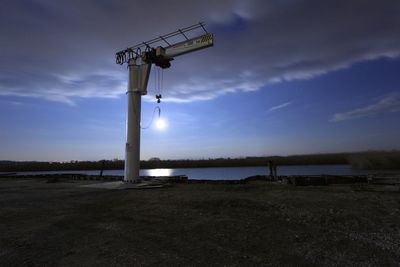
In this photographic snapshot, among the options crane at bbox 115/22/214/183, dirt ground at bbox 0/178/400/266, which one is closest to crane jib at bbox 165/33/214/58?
crane at bbox 115/22/214/183

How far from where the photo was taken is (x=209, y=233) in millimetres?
6664

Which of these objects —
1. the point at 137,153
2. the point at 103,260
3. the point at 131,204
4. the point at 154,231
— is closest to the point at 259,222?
the point at 154,231

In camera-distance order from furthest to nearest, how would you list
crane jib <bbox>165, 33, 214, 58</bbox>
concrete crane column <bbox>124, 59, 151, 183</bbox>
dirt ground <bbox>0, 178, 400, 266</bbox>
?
concrete crane column <bbox>124, 59, 151, 183</bbox>
crane jib <bbox>165, 33, 214, 58</bbox>
dirt ground <bbox>0, 178, 400, 266</bbox>

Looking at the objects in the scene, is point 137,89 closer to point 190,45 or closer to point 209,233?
point 190,45

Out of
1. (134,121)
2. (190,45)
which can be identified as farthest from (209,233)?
(190,45)

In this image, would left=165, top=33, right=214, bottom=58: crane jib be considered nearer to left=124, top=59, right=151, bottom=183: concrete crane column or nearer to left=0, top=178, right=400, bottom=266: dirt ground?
left=124, top=59, right=151, bottom=183: concrete crane column

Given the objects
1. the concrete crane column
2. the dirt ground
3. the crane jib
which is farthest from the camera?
the concrete crane column

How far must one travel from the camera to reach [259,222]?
762 centimetres

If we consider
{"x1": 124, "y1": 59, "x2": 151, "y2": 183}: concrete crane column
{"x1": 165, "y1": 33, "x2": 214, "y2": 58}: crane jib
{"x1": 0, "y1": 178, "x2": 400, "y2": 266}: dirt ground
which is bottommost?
{"x1": 0, "y1": 178, "x2": 400, "y2": 266}: dirt ground

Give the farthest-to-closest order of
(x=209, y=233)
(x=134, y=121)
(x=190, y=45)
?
(x=134, y=121), (x=190, y=45), (x=209, y=233)

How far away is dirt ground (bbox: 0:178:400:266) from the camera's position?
5.08 m

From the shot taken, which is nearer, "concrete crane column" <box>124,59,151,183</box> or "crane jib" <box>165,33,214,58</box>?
"crane jib" <box>165,33,214,58</box>

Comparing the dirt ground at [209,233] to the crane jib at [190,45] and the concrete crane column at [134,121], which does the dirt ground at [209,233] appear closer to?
the concrete crane column at [134,121]

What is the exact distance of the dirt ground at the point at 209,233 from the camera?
16.7 feet
